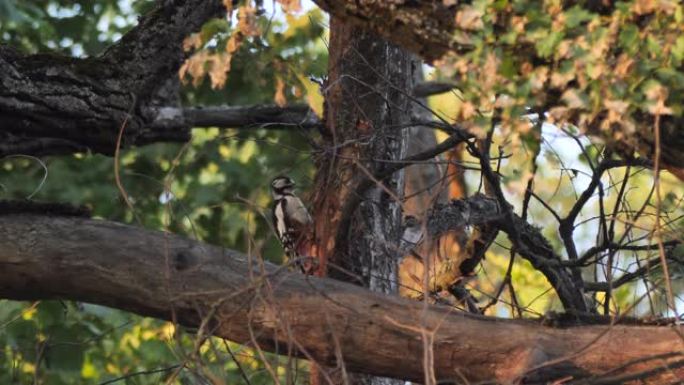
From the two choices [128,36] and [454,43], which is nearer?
[454,43]

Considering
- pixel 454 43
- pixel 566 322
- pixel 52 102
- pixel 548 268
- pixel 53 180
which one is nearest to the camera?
pixel 454 43

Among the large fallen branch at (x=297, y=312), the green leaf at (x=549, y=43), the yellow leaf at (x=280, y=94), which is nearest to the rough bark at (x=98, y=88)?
the large fallen branch at (x=297, y=312)

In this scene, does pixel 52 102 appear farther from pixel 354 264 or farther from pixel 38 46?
pixel 38 46

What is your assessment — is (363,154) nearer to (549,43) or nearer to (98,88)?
(98,88)

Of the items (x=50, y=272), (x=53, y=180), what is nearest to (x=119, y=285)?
(x=50, y=272)

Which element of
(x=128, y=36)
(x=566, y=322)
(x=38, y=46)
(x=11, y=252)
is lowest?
(x=566, y=322)

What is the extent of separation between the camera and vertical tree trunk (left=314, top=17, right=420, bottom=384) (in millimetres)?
5281

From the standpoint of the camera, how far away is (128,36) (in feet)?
16.8

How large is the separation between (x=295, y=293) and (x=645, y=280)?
1139mm

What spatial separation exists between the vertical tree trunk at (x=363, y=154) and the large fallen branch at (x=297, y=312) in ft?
3.65

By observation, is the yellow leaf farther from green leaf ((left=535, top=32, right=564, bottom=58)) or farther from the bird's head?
the bird's head

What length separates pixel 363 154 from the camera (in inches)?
211

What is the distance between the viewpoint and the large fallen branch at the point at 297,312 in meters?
3.87

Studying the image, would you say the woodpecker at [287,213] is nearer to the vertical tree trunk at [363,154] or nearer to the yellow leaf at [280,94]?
the vertical tree trunk at [363,154]
